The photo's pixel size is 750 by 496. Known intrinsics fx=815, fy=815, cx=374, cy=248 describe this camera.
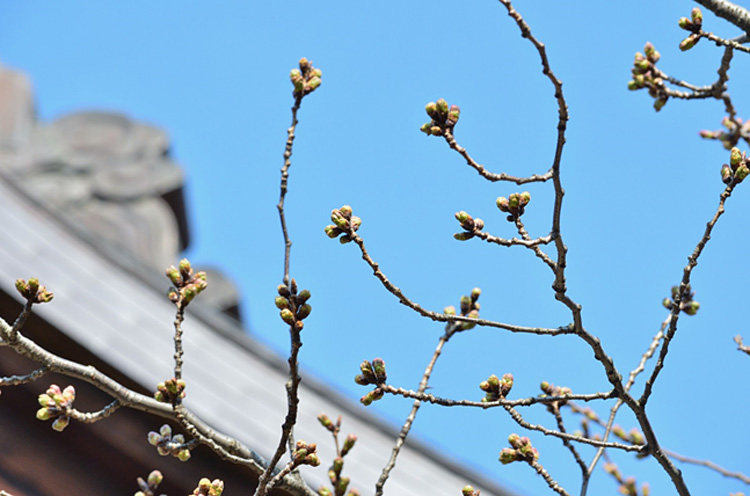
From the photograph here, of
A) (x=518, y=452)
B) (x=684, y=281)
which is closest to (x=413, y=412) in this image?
(x=518, y=452)


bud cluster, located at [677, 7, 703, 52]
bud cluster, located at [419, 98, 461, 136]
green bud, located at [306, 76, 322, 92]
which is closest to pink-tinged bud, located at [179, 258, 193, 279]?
green bud, located at [306, 76, 322, 92]

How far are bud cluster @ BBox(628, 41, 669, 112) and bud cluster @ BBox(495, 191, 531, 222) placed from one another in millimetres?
611

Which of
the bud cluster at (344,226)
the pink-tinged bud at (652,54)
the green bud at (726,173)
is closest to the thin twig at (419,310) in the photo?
the bud cluster at (344,226)

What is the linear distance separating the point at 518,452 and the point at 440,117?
2.39 ft

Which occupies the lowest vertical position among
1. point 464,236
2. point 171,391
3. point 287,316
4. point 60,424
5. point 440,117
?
point 60,424

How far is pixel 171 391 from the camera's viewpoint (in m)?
1.66

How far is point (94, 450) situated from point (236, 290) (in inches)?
209

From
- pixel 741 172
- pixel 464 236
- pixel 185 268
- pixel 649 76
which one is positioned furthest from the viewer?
pixel 649 76

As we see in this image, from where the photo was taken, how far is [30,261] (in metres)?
3.46

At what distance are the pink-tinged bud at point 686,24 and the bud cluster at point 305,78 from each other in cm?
84

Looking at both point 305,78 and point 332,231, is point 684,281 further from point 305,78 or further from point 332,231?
point 305,78

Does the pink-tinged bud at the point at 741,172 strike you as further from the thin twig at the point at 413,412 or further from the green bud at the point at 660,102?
the thin twig at the point at 413,412

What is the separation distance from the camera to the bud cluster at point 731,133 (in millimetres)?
2406

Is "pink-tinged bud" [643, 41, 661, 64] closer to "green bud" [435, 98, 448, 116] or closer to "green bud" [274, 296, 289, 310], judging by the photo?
"green bud" [435, 98, 448, 116]
